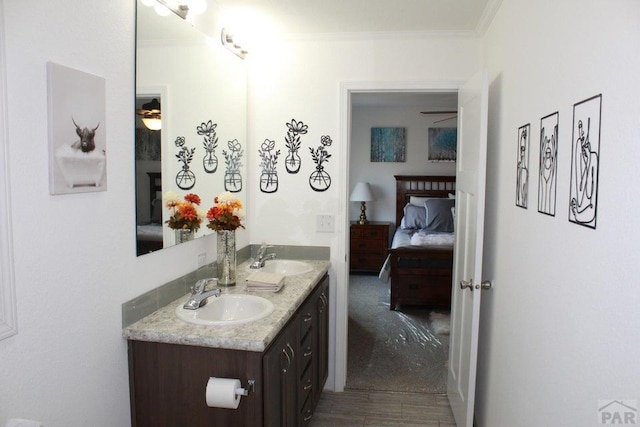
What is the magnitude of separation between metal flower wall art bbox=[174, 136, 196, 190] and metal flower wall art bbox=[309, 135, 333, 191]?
3.20ft

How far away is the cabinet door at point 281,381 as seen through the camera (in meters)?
1.79

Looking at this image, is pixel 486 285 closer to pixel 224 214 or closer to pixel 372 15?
pixel 224 214

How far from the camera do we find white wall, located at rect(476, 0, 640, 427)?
1.05 m

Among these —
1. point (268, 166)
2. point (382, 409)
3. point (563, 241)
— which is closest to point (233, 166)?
point (268, 166)

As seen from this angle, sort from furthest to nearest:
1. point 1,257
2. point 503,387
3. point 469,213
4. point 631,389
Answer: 1. point 469,213
2. point 503,387
3. point 1,257
4. point 631,389

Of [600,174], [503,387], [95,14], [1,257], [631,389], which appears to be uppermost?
[95,14]

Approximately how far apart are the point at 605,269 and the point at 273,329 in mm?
1152

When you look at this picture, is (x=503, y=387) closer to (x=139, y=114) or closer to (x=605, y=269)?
(x=605, y=269)

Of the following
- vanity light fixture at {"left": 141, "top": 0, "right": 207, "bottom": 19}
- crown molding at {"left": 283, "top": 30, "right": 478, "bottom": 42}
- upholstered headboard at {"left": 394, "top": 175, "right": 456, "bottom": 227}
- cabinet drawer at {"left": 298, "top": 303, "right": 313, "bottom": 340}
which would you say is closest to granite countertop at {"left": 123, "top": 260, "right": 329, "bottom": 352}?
Result: cabinet drawer at {"left": 298, "top": 303, "right": 313, "bottom": 340}

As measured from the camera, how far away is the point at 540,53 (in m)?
1.69

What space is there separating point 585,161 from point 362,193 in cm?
532

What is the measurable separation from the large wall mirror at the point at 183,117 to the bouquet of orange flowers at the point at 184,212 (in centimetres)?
3

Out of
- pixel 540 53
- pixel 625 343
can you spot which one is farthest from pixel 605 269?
pixel 540 53

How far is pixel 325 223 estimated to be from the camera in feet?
→ 10.5
